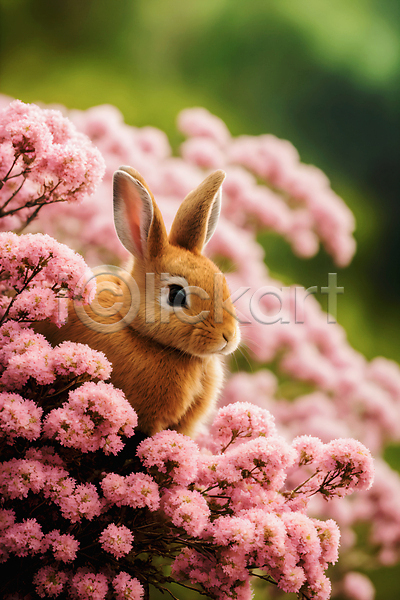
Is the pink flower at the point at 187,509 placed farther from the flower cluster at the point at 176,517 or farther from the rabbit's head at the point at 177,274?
the rabbit's head at the point at 177,274

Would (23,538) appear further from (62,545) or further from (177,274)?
(177,274)

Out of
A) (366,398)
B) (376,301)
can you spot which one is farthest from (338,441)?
(376,301)

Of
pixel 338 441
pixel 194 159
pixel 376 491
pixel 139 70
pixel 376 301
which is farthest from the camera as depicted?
pixel 376 301

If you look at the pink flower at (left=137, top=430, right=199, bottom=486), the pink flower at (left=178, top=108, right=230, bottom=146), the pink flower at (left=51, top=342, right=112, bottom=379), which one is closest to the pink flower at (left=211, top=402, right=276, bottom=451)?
the pink flower at (left=137, top=430, right=199, bottom=486)

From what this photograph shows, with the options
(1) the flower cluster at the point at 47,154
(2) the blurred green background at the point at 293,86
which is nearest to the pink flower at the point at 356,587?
(2) the blurred green background at the point at 293,86

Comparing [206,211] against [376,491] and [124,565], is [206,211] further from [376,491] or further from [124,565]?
[376,491]

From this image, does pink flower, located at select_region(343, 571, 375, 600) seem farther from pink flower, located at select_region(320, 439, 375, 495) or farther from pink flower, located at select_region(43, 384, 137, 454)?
pink flower, located at select_region(43, 384, 137, 454)

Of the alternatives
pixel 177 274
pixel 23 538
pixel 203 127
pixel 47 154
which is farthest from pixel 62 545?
pixel 203 127
